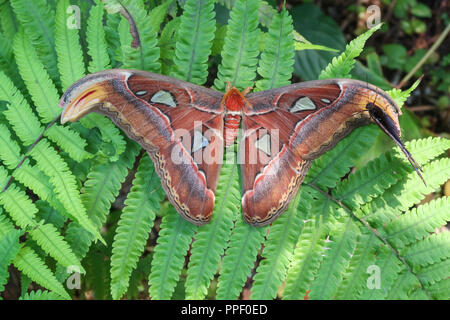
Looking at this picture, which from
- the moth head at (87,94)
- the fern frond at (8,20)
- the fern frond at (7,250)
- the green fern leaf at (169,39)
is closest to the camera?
the moth head at (87,94)

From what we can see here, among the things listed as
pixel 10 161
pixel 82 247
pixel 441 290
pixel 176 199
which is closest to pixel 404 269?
pixel 441 290

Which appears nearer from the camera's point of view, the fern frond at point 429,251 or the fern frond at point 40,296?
the fern frond at point 40,296

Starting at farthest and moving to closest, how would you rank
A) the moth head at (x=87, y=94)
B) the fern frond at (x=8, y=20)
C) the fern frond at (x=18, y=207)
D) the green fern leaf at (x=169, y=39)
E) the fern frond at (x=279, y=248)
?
the fern frond at (x=8, y=20), the green fern leaf at (x=169, y=39), the fern frond at (x=279, y=248), the fern frond at (x=18, y=207), the moth head at (x=87, y=94)

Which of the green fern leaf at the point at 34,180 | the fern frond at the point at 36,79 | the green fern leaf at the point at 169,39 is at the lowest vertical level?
the green fern leaf at the point at 34,180

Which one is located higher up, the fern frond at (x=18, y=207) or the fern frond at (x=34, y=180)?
the fern frond at (x=34, y=180)

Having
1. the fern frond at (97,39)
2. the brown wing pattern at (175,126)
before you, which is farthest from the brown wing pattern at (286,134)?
the fern frond at (97,39)

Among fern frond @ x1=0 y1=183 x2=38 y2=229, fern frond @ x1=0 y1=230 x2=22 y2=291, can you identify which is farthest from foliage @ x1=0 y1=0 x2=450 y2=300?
fern frond @ x1=0 y1=230 x2=22 y2=291

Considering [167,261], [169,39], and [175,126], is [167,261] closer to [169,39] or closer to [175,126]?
[175,126]

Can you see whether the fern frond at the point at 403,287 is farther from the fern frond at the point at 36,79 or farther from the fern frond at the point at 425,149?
the fern frond at the point at 36,79

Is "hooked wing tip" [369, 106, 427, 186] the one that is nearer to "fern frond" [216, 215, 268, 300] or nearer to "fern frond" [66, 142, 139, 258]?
"fern frond" [216, 215, 268, 300]
